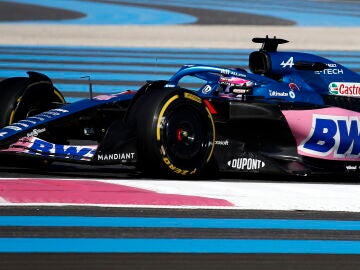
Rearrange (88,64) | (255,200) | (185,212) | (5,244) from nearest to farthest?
(5,244), (185,212), (255,200), (88,64)

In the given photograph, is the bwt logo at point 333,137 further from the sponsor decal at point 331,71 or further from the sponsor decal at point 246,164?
the sponsor decal at point 331,71

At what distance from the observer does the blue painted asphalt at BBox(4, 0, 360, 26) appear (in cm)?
2214

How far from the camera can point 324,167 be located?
26.6 ft

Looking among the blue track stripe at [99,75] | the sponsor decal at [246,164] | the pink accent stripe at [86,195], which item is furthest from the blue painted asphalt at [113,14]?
the pink accent stripe at [86,195]

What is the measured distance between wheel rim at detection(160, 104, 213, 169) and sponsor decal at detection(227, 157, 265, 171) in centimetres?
37

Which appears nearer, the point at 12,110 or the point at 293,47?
the point at 12,110

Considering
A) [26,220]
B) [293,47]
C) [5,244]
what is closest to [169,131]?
[26,220]

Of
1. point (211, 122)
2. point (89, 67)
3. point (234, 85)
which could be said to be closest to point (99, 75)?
point (89, 67)

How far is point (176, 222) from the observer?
579 cm

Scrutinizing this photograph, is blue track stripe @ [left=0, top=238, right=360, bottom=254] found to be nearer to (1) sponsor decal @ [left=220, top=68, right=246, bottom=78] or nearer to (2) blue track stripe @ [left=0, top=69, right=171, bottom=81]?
(1) sponsor decal @ [left=220, top=68, right=246, bottom=78]

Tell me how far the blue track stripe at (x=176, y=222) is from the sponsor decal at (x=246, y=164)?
1871 millimetres

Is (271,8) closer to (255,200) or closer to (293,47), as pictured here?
(293,47)

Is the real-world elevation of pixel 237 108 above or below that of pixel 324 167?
above

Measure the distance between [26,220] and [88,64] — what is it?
10.8 metres
